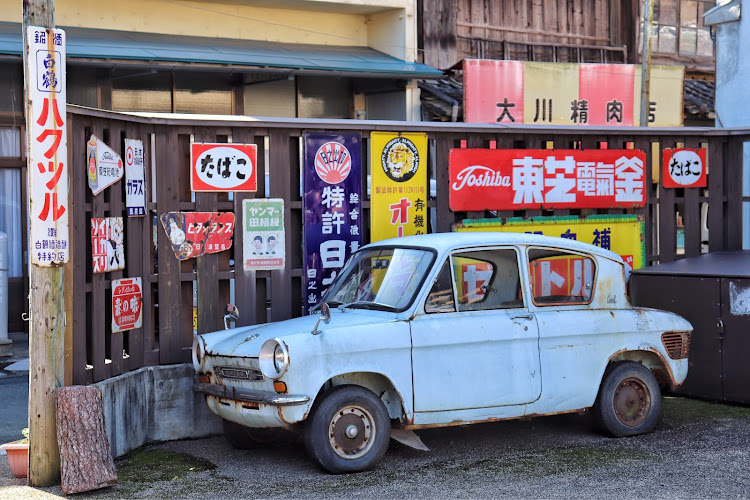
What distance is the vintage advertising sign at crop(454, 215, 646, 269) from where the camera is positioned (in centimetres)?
1022

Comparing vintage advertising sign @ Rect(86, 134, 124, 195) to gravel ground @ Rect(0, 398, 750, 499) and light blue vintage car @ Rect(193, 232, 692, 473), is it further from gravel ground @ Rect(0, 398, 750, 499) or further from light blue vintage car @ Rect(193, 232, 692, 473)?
gravel ground @ Rect(0, 398, 750, 499)

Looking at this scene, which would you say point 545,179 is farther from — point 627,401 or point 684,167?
point 627,401

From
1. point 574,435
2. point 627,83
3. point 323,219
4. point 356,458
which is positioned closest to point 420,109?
point 627,83

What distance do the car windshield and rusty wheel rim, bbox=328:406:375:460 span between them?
0.87 m

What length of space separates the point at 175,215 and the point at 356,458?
9.16 feet

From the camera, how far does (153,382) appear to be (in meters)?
8.39

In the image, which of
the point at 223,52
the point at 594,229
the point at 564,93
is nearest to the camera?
the point at 594,229

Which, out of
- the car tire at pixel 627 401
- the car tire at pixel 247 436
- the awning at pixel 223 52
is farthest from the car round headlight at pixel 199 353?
the awning at pixel 223 52

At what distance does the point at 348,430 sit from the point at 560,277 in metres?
2.29

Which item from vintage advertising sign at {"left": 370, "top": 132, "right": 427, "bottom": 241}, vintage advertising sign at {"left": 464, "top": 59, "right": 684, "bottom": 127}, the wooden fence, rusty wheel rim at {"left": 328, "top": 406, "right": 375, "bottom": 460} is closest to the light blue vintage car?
rusty wheel rim at {"left": 328, "top": 406, "right": 375, "bottom": 460}

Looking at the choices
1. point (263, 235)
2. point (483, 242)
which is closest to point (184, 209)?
point (263, 235)

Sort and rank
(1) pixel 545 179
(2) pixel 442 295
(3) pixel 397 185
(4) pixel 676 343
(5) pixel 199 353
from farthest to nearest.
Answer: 1. (1) pixel 545 179
2. (3) pixel 397 185
3. (4) pixel 676 343
4. (5) pixel 199 353
5. (2) pixel 442 295

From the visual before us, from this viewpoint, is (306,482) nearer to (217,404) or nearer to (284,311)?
(217,404)

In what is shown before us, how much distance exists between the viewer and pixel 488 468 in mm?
7344
